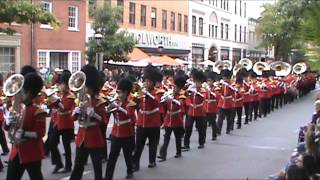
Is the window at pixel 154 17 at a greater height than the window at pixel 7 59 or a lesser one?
greater

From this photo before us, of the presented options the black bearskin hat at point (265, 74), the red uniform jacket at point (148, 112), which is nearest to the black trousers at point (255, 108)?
the black bearskin hat at point (265, 74)

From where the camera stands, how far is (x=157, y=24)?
45.2 m

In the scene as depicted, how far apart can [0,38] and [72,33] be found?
5.98 m

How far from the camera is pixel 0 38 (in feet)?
89.5

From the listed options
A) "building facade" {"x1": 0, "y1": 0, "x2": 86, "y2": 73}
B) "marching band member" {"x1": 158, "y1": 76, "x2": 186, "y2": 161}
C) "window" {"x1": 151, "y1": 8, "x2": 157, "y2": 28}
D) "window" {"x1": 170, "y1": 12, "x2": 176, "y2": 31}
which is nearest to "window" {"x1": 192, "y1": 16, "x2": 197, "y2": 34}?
"window" {"x1": 170, "y1": 12, "x2": 176, "y2": 31}

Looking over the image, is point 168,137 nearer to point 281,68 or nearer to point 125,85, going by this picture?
point 125,85

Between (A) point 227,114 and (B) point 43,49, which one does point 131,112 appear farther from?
(B) point 43,49

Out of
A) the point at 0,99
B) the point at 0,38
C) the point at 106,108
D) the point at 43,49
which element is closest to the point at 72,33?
the point at 43,49

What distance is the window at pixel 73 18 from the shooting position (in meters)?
32.7

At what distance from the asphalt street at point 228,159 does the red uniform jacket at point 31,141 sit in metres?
2.16

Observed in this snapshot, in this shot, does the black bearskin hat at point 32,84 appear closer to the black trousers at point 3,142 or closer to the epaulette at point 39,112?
the epaulette at point 39,112

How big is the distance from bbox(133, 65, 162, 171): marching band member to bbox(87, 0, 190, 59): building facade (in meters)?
25.3

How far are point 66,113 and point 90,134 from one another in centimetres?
197

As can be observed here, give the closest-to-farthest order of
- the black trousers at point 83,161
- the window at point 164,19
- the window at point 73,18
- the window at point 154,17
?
1. the black trousers at point 83,161
2. the window at point 73,18
3. the window at point 154,17
4. the window at point 164,19
